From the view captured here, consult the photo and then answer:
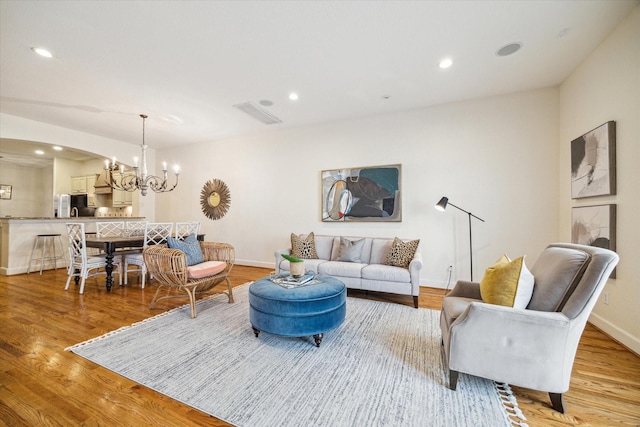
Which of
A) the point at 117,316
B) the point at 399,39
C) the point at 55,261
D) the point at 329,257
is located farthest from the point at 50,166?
the point at 399,39

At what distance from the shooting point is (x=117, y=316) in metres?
2.88

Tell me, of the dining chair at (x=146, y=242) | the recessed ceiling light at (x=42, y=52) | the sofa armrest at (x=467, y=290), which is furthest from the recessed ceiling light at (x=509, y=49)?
the dining chair at (x=146, y=242)

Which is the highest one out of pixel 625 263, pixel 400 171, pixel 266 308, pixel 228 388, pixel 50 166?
pixel 50 166

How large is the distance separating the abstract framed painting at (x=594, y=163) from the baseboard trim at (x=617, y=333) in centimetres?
127

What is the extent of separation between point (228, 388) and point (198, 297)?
6.96ft

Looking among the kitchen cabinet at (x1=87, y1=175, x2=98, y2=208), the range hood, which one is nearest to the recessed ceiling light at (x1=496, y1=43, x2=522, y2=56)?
the range hood

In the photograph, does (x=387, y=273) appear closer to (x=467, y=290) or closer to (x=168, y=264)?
(x=467, y=290)

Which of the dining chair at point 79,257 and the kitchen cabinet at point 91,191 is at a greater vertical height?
the kitchen cabinet at point 91,191

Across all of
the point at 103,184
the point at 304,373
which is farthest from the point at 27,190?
the point at 304,373

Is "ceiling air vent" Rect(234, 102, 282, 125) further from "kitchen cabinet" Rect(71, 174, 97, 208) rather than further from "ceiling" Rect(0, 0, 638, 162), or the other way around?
"kitchen cabinet" Rect(71, 174, 97, 208)

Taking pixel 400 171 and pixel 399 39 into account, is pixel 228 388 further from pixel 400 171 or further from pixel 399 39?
pixel 400 171

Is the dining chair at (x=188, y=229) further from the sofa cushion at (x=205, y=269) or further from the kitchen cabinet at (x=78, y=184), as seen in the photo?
the kitchen cabinet at (x=78, y=184)

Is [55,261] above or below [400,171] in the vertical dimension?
below

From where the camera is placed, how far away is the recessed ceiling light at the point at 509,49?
263 centimetres
